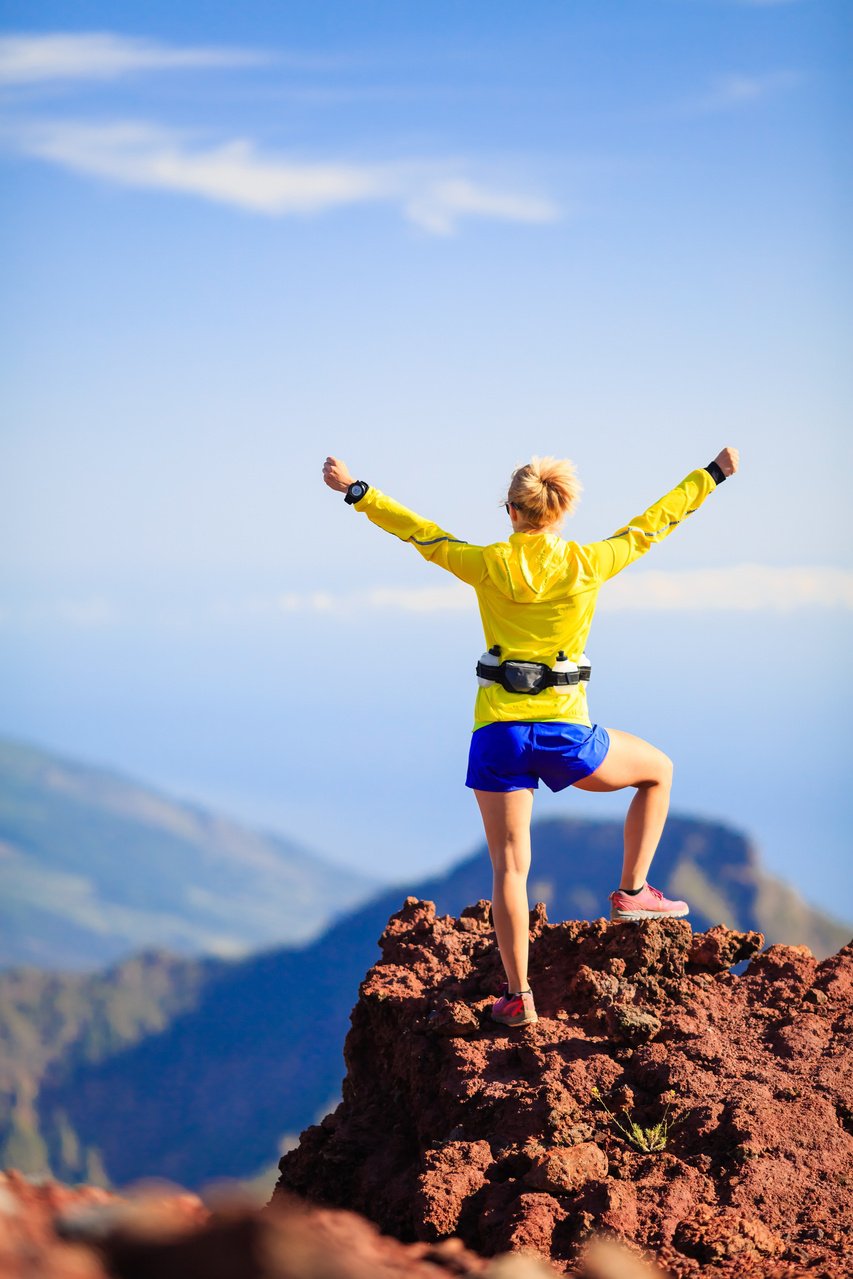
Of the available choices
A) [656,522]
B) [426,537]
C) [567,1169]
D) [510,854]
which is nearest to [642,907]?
[510,854]

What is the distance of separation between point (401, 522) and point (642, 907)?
2.70 m

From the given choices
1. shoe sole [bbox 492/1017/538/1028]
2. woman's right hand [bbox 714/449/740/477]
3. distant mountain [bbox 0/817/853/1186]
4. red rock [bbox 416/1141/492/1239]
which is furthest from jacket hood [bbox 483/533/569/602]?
distant mountain [bbox 0/817/853/1186]

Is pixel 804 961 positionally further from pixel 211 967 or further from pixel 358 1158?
pixel 211 967

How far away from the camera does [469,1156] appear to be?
19.4ft

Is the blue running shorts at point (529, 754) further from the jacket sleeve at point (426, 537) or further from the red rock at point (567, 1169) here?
the red rock at point (567, 1169)

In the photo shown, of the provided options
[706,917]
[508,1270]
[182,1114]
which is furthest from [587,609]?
[182,1114]

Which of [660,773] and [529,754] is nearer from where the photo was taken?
[529,754]

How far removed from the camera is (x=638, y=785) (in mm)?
6941

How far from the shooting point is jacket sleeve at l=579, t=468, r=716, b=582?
21.3 feet

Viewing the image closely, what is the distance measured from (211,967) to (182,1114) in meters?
8.87

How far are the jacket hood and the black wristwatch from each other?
0.73 meters

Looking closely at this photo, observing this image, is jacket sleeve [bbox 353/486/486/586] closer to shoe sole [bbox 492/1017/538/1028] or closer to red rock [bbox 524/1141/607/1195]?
shoe sole [bbox 492/1017/538/1028]

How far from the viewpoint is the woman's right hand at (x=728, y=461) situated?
6.92 m

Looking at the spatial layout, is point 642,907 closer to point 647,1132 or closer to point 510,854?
point 510,854
